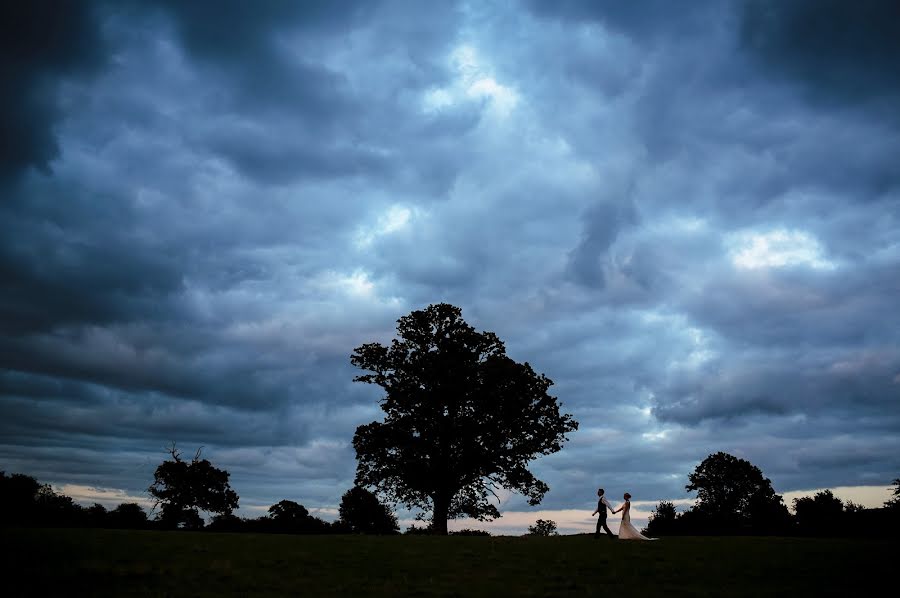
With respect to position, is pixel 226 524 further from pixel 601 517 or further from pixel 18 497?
pixel 601 517

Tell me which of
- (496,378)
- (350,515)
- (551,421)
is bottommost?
(350,515)

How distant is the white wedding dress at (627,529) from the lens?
30.5 m

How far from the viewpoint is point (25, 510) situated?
4822cm

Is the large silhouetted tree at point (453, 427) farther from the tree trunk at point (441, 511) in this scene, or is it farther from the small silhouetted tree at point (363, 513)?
the small silhouetted tree at point (363, 513)

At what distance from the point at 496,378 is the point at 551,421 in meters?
5.64

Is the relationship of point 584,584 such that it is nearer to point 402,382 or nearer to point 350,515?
point 402,382

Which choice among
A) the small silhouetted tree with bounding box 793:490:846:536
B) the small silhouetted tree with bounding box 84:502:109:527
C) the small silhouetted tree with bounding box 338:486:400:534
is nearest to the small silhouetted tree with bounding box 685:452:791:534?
the small silhouetted tree with bounding box 793:490:846:536

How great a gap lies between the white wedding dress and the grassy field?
149cm

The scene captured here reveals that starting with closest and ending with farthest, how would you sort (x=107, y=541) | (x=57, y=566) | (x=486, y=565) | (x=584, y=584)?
(x=584, y=584) → (x=57, y=566) → (x=486, y=565) → (x=107, y=541)

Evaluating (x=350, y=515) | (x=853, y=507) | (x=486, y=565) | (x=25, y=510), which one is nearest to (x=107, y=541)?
(x=486, y=565)

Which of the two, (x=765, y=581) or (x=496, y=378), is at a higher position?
(x=496, y=378)

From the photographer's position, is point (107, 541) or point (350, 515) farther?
point (350, 515)

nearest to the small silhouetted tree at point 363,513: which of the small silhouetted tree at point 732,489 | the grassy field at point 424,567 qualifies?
the small silhouetted tree at point 732,489

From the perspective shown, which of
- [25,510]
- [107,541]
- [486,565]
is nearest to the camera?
[486,565]
